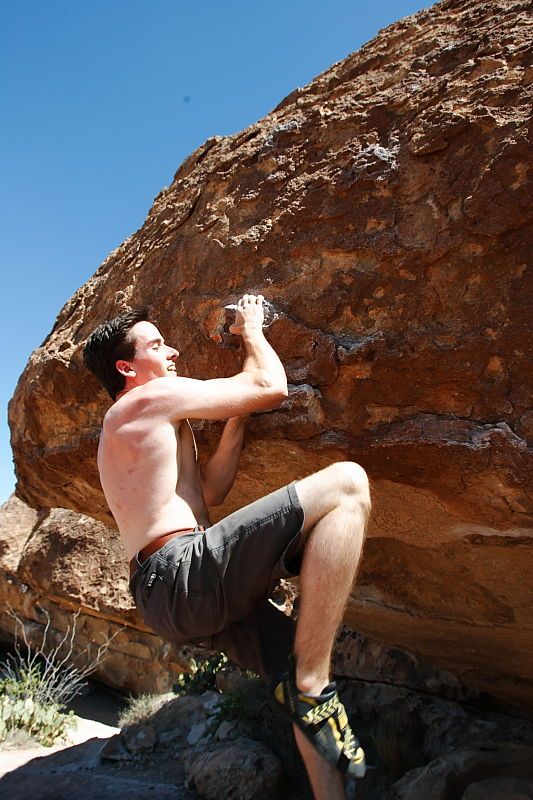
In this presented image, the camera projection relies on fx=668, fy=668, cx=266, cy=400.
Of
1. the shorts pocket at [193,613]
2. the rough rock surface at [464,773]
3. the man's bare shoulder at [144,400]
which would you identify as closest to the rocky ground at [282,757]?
the rough rock surface at [464,773]

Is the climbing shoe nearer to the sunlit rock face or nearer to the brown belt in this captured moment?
the brown belt

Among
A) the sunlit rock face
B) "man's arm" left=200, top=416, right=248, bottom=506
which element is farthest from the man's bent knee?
"man's arm" left=200, top=416, right=248, bottom=506

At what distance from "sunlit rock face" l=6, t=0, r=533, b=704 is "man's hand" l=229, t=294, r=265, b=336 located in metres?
0.07

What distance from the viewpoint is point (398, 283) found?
220 cm

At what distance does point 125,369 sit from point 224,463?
501 mm

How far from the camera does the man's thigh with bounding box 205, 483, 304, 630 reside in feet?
6.01

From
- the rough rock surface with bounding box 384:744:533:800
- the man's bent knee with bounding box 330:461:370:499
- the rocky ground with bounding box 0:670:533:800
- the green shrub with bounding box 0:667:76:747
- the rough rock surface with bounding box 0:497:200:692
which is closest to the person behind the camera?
the man's bent knee with bounding box 330:461:370:499

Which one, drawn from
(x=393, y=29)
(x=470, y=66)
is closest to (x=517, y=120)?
(x=470, y=66)

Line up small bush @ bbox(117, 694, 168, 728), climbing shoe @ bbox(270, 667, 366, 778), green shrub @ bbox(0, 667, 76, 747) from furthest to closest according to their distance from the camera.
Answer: green shrub @ bbox(0, 667, 76, 747), small bush @ bbox(117, 694, 168, 728), climbing shoe @ bbox(270, 667, 366, 778)

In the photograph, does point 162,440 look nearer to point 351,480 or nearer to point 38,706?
point 351,480

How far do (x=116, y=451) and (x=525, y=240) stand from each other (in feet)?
4.67

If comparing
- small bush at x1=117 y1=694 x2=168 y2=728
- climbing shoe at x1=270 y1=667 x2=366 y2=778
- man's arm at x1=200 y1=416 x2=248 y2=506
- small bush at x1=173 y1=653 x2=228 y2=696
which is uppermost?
man's arm at x1=200 y1=416 x2=248 y2=506

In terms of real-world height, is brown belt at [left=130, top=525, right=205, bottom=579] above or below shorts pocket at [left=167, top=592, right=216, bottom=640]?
above

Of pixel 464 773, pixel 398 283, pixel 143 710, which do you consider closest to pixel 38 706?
pixel 143 710
